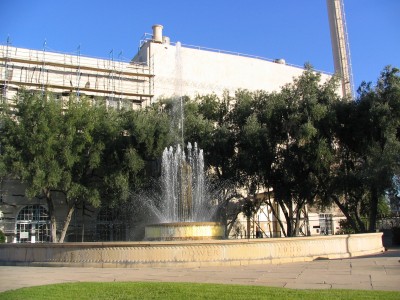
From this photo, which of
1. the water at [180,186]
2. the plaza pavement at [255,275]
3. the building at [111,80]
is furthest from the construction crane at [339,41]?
the plaza pavement at [255,275]

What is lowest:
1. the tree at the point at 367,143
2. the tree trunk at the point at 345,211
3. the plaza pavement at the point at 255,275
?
the plaza pavement at the point at 255,275

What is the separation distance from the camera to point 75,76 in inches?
1431

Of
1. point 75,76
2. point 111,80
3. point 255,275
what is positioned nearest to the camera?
point 255,275

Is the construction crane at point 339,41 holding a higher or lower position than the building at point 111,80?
higher

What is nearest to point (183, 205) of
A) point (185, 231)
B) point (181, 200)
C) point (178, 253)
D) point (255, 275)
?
point (181, 200)

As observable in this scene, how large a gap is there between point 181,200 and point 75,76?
2000cm

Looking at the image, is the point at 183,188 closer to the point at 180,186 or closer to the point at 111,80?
the point at 180,186

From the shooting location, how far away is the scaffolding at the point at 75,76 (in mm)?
33625

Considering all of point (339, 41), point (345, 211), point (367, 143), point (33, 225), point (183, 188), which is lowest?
point (33, 225)

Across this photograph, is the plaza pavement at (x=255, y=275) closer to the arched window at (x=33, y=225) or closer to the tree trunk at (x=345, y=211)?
the tree trunk at (x=345, y=211)

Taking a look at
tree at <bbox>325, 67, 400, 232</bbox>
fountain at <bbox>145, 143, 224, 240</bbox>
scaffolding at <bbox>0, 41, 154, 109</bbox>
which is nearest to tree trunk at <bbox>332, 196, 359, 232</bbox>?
tree at <bbox>325, 67, 400, 232</bbox>

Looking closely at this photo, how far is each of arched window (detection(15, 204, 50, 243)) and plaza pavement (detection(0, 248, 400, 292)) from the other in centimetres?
1935

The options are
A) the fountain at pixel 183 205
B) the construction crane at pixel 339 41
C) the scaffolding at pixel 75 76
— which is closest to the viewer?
the fountain at pixel 183 205

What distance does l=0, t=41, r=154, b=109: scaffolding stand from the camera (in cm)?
3362
